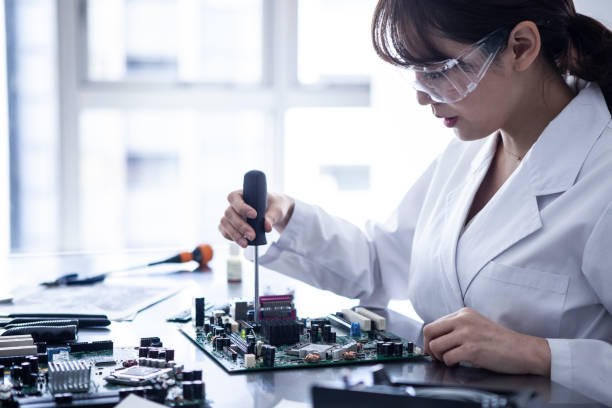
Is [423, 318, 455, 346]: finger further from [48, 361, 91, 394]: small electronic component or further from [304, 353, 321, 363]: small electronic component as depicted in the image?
[48, 361, 91, 394]: small electronic component

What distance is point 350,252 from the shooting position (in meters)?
1.66

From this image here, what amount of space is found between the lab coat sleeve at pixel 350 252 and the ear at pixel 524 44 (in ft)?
1.58

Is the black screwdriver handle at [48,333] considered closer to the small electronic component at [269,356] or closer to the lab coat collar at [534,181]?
the small electronic component at [269,356]

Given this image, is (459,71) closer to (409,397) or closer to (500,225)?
(500,225)

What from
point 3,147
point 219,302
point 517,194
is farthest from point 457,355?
point 3,147

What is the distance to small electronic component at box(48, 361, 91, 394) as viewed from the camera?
0.91 m

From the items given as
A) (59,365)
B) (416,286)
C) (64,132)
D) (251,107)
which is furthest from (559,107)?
(64,132)

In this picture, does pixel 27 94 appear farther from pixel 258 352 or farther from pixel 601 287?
pixel 601 287

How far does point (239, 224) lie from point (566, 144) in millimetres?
658

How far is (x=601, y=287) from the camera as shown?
1.13 m

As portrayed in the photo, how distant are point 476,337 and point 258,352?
34cm

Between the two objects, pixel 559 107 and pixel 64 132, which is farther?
pixel 64 132

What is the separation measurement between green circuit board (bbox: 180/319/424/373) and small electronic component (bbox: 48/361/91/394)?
212 mm

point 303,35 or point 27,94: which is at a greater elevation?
point 303,35
